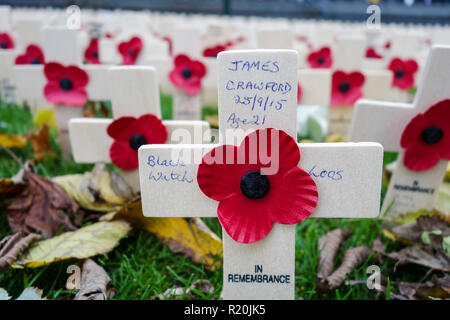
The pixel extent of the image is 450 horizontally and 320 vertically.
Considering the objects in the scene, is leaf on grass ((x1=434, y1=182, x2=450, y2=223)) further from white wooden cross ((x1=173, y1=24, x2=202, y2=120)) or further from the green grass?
white wooden cross ((x1=173, y1=24, x2=202, y2=120))

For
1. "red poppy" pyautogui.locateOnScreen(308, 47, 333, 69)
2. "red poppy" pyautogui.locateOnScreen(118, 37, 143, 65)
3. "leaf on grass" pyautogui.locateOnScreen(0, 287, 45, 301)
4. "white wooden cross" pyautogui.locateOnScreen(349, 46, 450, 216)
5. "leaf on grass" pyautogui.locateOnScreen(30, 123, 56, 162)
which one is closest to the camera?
"leaf on grass" pyautogui.locateOnScreen(0, 287, 45, 301)

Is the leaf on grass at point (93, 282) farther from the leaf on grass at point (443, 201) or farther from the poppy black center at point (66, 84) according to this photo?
the leaf on grass at point (443, 201)

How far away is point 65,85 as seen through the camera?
1.75 metres

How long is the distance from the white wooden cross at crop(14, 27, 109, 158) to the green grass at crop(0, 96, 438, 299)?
0.58 m

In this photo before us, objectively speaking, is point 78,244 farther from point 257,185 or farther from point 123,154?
point 257,185

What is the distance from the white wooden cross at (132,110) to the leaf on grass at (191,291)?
40cm

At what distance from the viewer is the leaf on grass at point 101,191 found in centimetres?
135

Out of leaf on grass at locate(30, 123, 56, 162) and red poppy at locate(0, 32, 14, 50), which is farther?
red poppy at locate(0, 32, 14, 50)

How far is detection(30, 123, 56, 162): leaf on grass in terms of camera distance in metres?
1.83

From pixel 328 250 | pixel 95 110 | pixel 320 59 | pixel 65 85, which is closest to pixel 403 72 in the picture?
pixel 320 59

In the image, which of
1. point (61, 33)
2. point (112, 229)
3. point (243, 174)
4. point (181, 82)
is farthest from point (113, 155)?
point (181, 82)

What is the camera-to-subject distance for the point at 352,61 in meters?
2.20

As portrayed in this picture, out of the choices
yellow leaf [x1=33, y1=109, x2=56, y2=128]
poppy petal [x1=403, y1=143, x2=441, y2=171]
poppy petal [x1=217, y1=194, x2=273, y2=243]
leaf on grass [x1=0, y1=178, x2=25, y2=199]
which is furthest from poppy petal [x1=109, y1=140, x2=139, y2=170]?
yellow leaf [x1=33, y1=109, x2=56, y2=128]

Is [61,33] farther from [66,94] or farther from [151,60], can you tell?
[151,60]
